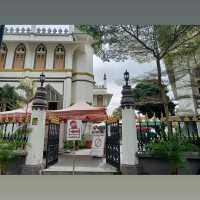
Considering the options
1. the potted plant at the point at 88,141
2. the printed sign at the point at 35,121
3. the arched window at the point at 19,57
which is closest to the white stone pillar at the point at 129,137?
the potted plant at the point at 88,141

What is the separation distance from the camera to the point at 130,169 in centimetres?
275

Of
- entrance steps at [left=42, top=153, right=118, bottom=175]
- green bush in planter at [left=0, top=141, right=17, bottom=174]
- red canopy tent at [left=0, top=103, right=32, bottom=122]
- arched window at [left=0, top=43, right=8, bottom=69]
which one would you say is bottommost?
entrance steps at [left=42, top=153, right=118, bottom=175]

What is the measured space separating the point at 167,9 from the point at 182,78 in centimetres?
128

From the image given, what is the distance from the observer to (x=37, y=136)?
2904mm

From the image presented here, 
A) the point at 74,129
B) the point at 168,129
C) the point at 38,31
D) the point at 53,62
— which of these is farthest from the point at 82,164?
the point at 38,31

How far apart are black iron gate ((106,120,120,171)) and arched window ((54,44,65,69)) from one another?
120 cm

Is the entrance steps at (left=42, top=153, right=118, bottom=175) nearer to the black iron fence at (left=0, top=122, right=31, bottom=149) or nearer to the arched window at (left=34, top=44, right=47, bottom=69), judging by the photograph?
the black iron fence at (left=0, top=122, right=31, bottom=149)

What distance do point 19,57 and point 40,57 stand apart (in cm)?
32

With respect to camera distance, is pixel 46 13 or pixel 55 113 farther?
pixel 55 113

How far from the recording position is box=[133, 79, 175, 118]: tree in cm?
299

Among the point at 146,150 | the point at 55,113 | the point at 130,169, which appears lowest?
the point at 130,169

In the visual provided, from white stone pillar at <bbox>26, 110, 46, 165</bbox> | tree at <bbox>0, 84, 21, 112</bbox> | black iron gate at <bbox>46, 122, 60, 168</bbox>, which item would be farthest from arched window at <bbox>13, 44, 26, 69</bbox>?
black iron gate at <bbox>46, 122, 60, 168</bbox>

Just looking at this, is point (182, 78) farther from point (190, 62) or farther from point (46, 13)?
point (46, 13)

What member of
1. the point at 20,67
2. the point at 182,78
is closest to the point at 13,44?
the point at 20,67
